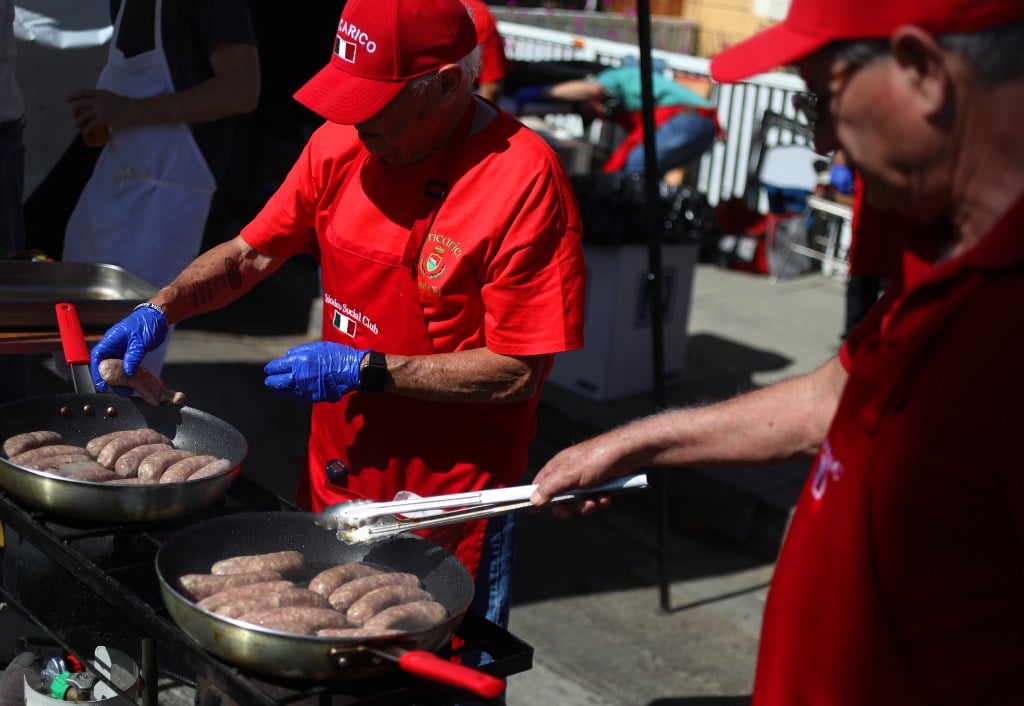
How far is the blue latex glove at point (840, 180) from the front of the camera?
8.71 metres

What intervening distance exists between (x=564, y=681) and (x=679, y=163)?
18.1ft

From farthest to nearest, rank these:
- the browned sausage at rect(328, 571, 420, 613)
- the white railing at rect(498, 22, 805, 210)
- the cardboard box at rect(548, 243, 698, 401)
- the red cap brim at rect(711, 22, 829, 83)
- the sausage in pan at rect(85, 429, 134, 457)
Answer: the white railing at rect(498, 22, 805, 210) < the cardboard box at rect(548, 243, 698, 401) < the sausage in pan at rect(85, 429, 134, 457) < the browned sausage at rect(328, 571, 420, 613) < the red cap brim at rect(711, 22, 829, 83)

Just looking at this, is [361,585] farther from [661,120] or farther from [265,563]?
[661,120]

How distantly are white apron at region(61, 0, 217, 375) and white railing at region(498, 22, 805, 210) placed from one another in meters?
5.87

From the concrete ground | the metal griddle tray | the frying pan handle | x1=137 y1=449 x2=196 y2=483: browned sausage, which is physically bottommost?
the concrete ground

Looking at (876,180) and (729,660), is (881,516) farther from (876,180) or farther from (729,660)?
(729,660)

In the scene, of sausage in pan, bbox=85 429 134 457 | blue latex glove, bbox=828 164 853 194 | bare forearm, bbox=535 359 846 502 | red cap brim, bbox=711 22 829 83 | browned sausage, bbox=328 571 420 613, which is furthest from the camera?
blue latex glove, bbox=828 164 853 194

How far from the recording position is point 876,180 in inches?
57.0

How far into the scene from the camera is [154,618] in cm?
206

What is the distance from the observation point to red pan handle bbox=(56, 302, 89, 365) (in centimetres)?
293

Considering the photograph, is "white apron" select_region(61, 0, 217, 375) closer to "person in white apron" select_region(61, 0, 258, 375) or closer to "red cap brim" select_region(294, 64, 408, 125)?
"person in white apron" select_region(61, 0, 258, 375)

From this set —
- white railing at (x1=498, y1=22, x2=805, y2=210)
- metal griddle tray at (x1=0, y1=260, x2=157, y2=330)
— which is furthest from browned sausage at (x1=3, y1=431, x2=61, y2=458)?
white railing at (x1=498, y1=22, x2=805, y2=210)

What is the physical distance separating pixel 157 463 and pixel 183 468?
83mm

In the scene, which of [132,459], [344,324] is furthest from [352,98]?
[132,459]
